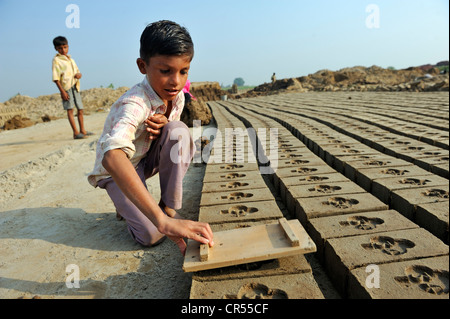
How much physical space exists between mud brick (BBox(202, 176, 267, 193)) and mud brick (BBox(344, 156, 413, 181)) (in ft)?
3.07

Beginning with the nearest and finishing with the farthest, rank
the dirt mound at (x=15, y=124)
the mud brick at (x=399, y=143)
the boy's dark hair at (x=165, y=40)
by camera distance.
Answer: the boy's dark hair at (x=165, y=40) → the mud brick at (x=399, y=143) → the dirt mound at (x=15, y=124)

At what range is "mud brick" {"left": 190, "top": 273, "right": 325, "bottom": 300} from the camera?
133cm

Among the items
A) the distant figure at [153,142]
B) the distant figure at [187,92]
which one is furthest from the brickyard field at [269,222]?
the distant figure at [187,92]

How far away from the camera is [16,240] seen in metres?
2.25

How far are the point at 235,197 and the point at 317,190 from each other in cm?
66

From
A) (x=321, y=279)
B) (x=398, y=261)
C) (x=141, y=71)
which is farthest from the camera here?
(x=141, y=71)

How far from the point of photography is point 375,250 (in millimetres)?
1577

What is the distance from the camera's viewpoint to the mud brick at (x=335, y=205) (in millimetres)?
2010

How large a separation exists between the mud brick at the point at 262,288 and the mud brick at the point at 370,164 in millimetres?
1724

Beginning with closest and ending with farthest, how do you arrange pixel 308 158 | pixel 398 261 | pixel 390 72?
pixel 398 261, pixel 308 158, pixel 390 72

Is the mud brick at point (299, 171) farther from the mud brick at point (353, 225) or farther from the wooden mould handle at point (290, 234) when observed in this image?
the wooden mould handle at point (290, 234)

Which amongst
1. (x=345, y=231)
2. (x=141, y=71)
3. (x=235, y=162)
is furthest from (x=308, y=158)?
(x=141, y=71)
